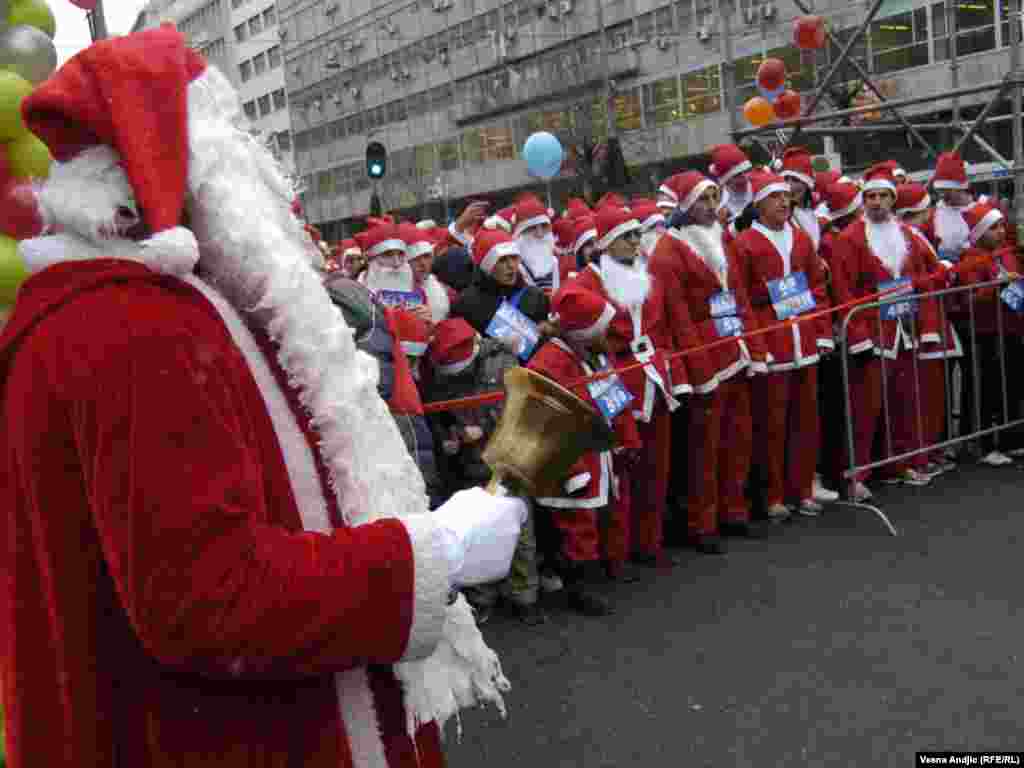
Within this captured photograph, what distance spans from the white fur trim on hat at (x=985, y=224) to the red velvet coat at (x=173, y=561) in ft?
23.2

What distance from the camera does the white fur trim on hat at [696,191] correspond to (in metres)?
5.81

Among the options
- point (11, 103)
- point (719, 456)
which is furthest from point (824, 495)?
point (11, 103)

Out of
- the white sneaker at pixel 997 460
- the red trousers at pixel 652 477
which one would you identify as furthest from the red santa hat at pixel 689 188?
the white sneaker at pixel 997 460

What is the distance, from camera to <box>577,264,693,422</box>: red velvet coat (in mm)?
5230

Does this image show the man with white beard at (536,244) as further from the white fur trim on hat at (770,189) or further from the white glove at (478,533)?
the white glove at (478,533)

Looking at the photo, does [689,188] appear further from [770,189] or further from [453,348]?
[453,348]

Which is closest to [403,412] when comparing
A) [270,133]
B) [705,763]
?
[705,763]

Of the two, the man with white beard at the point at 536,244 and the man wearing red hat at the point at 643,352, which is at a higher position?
the man with white beard at the point at 536,244

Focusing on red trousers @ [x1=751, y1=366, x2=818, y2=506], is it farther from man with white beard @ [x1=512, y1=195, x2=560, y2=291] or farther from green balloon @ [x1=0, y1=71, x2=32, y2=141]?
green balloon @ [x1=0, y1=71, x2=32, y2=141]

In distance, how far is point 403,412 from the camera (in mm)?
3775

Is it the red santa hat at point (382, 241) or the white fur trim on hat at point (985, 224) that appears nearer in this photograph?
the red santa hat at point (382, 241)

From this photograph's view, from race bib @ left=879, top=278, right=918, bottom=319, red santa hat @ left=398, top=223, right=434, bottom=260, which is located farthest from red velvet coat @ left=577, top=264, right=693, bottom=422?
race bib @ left=879, top=278, right=918, bottom=319

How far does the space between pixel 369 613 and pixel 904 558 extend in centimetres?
440

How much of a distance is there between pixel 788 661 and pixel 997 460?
362 cm
